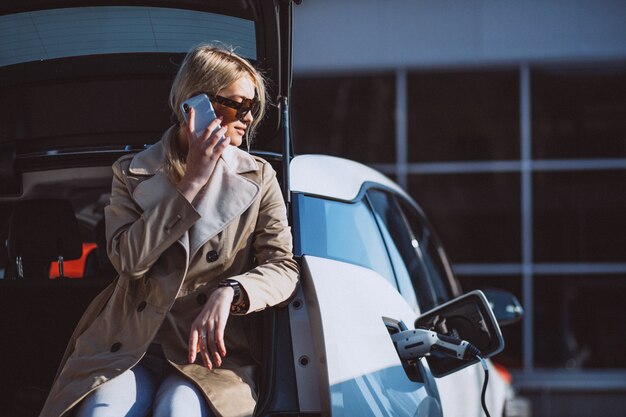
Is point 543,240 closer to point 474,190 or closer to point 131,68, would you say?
point 474,190

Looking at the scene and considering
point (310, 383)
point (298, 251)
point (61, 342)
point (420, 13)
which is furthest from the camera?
point (420, 13)

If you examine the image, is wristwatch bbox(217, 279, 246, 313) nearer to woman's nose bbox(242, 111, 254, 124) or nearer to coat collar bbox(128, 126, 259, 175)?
coat collar bbox(128, 126, 259, 175)

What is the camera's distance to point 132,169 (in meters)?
2.74

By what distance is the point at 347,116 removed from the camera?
11.1m

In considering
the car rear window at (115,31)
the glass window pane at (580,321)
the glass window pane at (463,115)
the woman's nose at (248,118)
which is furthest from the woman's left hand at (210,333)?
the glass window pane at (580,321)

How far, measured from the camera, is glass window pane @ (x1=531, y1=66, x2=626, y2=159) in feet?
35.0

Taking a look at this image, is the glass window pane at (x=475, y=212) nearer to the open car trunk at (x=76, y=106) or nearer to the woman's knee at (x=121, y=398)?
the open car trunk at (x=76, y=106)

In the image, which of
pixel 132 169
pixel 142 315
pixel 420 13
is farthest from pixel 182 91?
pixel 420 13

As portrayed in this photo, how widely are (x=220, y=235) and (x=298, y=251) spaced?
9.7 inches

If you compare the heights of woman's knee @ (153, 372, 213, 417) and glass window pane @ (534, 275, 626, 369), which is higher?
woman's knee @ (153, 372, 213, 417)

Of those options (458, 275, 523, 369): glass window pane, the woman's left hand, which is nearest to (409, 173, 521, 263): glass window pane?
(458, 275, 523, 369): glass window pane

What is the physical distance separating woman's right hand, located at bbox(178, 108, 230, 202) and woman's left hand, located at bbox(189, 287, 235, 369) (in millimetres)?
330

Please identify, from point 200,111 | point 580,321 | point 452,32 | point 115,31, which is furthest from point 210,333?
point 580,321

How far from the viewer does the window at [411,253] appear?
3.44 meters
